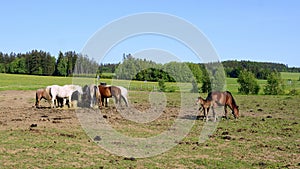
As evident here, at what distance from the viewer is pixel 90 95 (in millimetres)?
20188

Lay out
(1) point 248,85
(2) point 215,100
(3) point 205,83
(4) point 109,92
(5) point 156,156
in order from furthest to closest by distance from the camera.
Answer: (1) point 248,85
(3) point 205,83
(4) point 109,92
(2) point 215,100
(5) point 156,156

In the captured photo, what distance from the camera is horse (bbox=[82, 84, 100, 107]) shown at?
66.2ft

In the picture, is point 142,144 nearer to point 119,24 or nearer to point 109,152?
point 109,152

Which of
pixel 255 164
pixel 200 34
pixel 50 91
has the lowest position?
pixel 255 164

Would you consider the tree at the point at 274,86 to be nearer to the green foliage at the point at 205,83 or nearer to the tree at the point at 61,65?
the green foliage at the point at 205,83

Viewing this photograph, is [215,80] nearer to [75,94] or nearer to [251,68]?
[75,94]

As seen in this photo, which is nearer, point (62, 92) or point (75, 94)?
point (62, 92)

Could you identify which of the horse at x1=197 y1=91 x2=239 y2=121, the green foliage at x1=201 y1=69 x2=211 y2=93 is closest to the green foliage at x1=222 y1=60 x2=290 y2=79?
the green foliage at x1=201 y1=69 x2=211 y2=93

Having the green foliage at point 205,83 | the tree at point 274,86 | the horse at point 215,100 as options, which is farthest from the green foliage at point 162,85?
the horse at point 215,100

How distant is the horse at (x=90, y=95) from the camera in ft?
66.2

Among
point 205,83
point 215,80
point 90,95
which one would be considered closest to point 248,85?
point 205,83

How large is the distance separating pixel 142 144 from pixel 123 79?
58.0 feet

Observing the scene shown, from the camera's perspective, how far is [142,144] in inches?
440

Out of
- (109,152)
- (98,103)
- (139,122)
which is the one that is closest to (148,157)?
(109,152)
